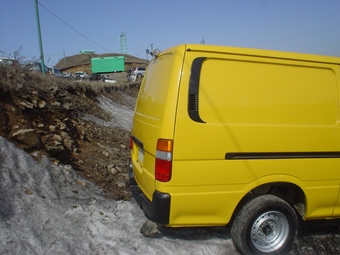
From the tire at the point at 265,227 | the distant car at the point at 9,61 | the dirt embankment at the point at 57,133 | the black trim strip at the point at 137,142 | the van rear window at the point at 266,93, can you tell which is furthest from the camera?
the distant car at the point at 9,61

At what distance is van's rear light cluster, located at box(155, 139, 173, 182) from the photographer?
2.85m

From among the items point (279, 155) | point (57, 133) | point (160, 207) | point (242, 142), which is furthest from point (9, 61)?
point (279, 155)

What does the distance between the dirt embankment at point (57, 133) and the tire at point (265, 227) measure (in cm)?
212

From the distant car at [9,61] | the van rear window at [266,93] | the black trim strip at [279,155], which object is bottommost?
the black trim strip at [279,155]

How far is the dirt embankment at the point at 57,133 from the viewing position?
495cm

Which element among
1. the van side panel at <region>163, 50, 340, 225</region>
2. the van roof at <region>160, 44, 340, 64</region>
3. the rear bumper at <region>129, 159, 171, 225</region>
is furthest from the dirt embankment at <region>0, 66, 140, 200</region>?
the van roof at <region>160, 44, 340, 64</region>

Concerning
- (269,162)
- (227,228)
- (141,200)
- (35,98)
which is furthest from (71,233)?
(35,98)

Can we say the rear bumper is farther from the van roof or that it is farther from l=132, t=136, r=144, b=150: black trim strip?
the van roof

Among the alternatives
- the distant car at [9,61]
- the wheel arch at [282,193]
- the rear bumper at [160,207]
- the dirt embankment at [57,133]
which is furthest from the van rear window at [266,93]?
the distant car at [9,61]

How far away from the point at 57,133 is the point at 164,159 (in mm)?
3653

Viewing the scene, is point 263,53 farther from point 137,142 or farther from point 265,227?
point 265,227

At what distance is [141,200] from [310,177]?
1.85 meters

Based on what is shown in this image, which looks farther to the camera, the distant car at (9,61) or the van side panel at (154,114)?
the distant car at (9,61)

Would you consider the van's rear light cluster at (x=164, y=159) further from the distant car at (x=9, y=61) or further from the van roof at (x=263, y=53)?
the distant car at (x=9, y=61)
